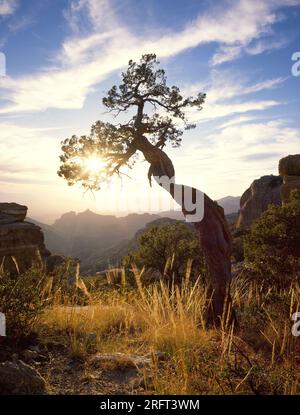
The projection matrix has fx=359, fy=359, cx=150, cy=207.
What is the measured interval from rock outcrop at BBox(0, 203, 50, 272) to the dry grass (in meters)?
19.5

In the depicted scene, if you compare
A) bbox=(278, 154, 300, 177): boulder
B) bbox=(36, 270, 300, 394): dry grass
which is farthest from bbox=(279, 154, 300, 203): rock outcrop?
bbox=(36, 270, 300, 394): dry grass

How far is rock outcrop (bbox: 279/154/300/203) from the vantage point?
81.7ft

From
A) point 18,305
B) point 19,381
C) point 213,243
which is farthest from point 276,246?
point 19,381

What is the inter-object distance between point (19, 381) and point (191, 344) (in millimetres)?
2245

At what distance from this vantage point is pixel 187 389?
3.74 meters

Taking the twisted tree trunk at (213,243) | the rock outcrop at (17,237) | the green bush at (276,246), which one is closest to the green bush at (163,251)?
the green bush at (276,246)

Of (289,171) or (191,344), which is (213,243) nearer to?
(191,344)

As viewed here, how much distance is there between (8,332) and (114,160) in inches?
299

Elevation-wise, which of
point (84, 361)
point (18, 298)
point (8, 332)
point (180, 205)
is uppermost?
point (180, 205)

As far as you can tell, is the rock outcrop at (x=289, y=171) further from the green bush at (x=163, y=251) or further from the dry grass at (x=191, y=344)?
the dry grass at (x=191, y=344)

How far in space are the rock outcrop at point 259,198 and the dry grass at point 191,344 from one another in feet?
92.0
